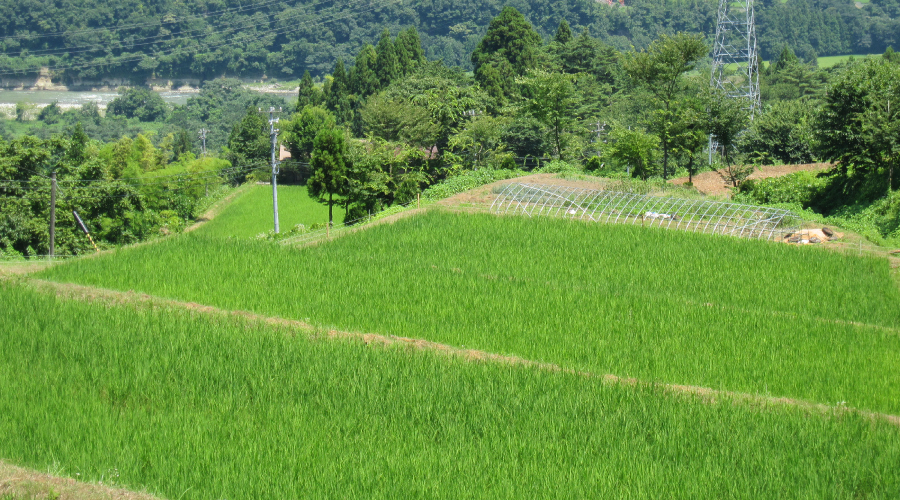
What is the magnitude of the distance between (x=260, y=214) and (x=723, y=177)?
2220cm

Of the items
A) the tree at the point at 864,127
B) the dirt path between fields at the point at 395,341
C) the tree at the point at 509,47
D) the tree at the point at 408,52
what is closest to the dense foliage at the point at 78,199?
the dirt path between fields at the point at 395,341

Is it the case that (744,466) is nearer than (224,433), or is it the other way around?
(744,466)

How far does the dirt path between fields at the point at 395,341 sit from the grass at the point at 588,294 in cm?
41

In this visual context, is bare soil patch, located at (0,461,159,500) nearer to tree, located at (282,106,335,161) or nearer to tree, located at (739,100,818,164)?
tree, located at (739,100,818,164)

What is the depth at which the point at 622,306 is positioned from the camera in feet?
52.8

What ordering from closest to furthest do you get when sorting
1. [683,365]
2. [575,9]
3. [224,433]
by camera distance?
1. [224,433]
2. [683,365]
3. [575,9]

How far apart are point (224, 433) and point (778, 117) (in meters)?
36.3

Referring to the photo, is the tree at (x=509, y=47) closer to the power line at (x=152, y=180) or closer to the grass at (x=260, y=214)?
the power line at (x=152, y=180)

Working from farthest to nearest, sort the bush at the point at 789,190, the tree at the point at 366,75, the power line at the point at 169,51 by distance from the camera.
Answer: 1. the power line at the point at 169,51
2. the tree at the point at 366,75
3. the bush at the point at 789,190

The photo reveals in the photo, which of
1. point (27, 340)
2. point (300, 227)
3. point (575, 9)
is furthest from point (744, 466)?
point (575, 9)

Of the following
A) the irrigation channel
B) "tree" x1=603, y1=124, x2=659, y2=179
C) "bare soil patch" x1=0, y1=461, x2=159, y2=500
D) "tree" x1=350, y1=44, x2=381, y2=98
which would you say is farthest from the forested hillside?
"bare soil patch" x1=0, y1=461, x2=159, y2=500

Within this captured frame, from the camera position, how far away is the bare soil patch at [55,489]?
7.78 metres

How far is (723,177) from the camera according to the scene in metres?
33.5

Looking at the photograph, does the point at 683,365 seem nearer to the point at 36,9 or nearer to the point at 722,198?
the point at 722,198
